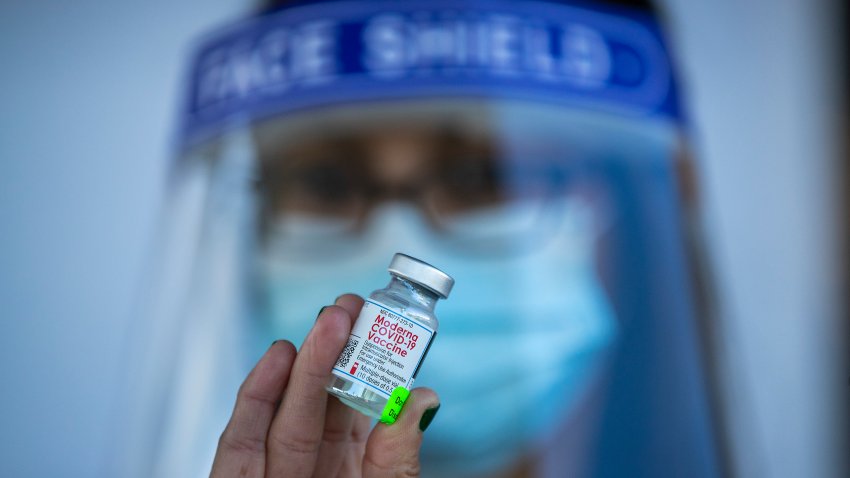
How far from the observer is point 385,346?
2.09 ft

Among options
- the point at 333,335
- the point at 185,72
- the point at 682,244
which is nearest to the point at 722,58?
the point at 682,244

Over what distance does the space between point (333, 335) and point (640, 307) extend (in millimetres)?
806

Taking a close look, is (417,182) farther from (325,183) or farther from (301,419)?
(301,419)

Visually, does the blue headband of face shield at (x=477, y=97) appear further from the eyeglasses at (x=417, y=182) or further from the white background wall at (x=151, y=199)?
the white background wall at (x=151, y=199)

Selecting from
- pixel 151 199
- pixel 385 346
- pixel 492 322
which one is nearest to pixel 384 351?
pixel 385 346

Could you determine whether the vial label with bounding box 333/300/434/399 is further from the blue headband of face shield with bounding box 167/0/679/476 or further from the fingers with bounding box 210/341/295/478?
the blue headband of face shield with bounding box 167/0/679/476

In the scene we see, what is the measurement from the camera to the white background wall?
1.39 meters

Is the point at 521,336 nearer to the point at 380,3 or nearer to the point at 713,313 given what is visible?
the point at 713,313

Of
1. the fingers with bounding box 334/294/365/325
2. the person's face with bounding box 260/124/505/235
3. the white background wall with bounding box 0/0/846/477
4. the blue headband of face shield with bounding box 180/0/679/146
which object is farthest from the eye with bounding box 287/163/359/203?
the fingers with bounding box 334/294/365/325

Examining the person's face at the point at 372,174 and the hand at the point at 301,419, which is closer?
the hand at the point at 301,419

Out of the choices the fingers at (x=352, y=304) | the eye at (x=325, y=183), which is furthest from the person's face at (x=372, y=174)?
the fingers at (x=352, y=304)

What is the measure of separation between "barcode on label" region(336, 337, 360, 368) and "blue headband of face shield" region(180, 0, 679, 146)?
77cm

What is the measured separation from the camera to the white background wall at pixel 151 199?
139 centimetres

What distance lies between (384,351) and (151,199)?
101 centimetres
